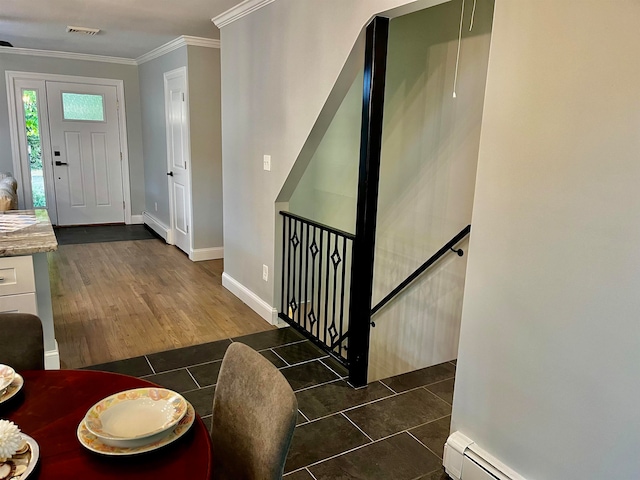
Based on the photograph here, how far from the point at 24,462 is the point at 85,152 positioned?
263 inches

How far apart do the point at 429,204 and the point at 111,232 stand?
4.94 meters

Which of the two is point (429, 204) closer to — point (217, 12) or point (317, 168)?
point (317, 168)

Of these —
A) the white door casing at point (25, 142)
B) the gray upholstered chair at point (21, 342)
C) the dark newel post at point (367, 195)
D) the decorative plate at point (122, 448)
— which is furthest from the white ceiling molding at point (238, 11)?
the white door casing at point (25, 142)

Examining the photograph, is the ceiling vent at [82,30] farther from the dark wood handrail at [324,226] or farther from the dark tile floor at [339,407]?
the dark tile floor at [339,407]

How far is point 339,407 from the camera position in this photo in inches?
99.0

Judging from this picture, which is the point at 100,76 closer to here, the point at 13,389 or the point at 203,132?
the point at 203,132

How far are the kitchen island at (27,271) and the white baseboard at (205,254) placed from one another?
8.69ft

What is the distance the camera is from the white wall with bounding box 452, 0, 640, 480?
1.37 meters

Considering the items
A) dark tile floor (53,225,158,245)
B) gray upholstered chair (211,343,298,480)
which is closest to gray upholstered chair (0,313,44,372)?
gray upholstered chair (211,343,298,480)

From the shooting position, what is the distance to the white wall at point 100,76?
20.3 ft

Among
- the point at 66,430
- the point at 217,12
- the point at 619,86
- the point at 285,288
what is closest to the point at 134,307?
the point at 285,288

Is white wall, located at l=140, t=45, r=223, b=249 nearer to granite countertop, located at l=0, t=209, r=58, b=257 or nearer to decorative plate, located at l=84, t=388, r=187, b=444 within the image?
granite countertop, located at l=0, t=209, r=58, b=257

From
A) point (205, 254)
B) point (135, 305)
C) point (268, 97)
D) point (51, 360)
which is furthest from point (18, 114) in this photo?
point (51, 360)

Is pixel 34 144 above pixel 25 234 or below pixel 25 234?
above
